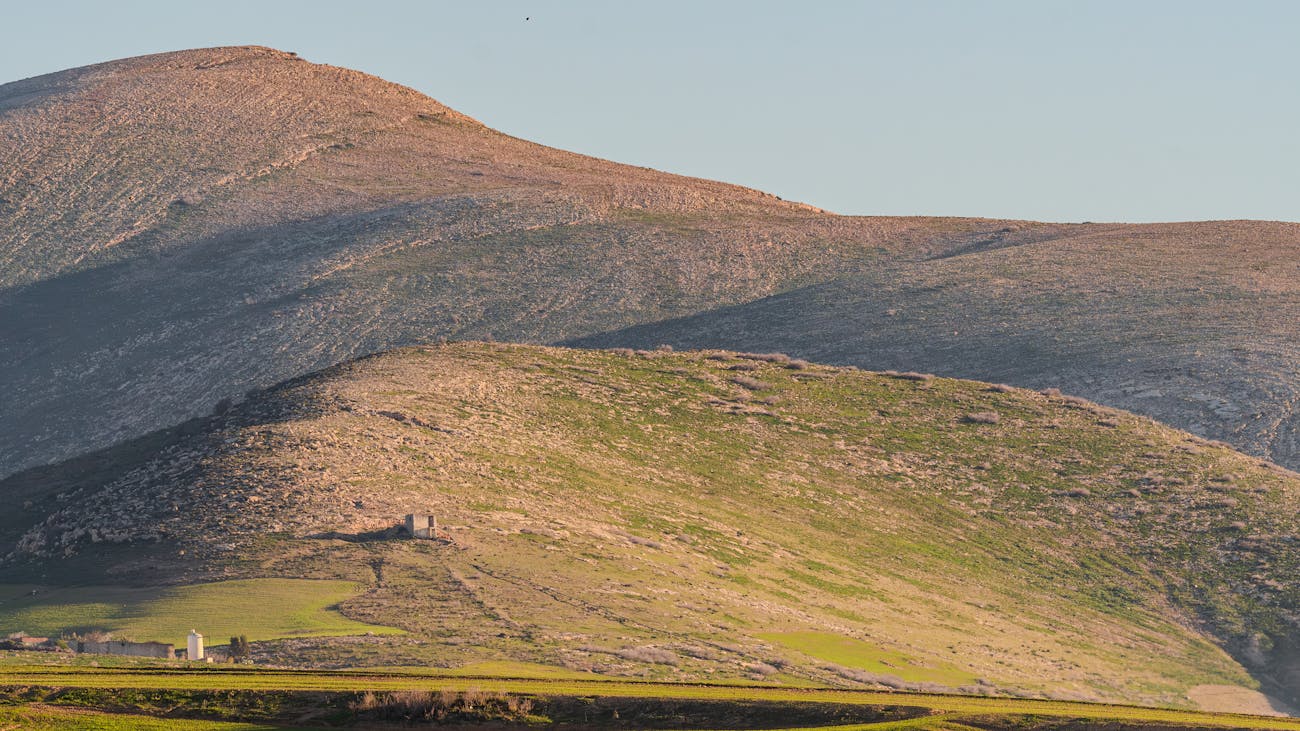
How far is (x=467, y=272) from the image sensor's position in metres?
136

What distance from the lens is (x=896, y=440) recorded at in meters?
83.4

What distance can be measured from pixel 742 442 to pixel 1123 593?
19.0 m

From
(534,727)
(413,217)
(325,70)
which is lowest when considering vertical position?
(534,727)

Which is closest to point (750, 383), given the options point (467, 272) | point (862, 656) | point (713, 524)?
point (713, 524)

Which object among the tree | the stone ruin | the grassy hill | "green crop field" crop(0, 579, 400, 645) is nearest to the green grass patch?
the grassy hill

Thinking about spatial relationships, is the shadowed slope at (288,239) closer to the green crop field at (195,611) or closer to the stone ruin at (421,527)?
the stone ruin at (421,527)

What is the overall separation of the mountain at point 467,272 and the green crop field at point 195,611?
59.7 m

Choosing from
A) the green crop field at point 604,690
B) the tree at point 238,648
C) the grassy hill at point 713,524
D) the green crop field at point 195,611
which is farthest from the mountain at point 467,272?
the tree at point 238,648

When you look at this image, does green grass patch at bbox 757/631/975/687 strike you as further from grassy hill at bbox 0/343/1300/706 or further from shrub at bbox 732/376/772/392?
shrub at bbox 732/376/772/392

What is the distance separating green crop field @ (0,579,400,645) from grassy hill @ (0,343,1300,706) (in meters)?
0.95

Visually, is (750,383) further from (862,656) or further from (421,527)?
(862,656)

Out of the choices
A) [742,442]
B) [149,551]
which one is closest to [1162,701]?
[742,442]

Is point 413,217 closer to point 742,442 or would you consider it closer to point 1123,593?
point 742,442

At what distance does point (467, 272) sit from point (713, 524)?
7309 centimetres
